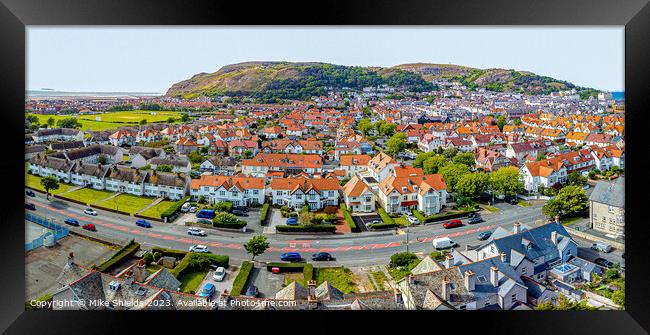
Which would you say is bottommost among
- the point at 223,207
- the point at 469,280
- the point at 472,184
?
the point at 469,280

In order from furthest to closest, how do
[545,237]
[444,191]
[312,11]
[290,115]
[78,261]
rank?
[290,115] → [444,191] → [545,237] → [78,261] → [312,11]

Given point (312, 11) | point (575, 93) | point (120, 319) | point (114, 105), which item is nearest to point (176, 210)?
point (114, 105)

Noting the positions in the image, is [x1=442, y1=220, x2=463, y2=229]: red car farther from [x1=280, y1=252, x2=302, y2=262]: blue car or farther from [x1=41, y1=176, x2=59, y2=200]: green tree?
[x1=41, y1=176, x2=59, y2=200]: green tree

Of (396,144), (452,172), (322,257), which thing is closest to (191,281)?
(322,257)

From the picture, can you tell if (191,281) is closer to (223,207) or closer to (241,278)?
(241,278)

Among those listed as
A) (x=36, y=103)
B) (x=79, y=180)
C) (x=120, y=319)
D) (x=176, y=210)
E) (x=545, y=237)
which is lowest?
(x=120, y=319)

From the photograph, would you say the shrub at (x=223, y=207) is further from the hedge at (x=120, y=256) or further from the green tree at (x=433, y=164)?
the green tree at (x=433, y=164)

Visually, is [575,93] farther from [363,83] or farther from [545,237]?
[363,83]
